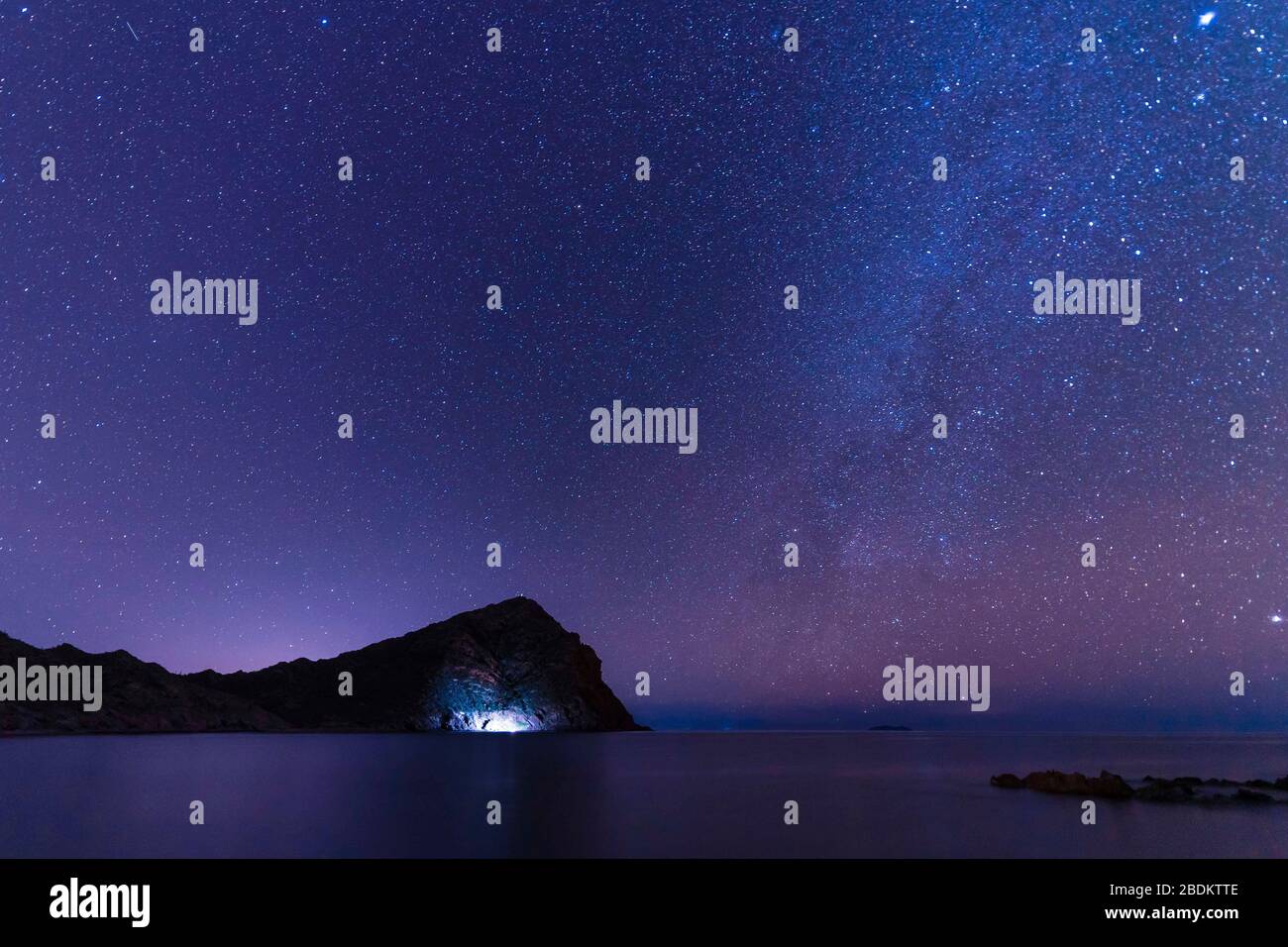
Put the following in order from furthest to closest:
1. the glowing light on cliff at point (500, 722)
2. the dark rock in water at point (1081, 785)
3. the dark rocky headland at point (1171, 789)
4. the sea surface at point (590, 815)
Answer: the glowing light on cliff at point (500, 722) < the dark rocky headland at point (1171, 789) < the dark rock in water at point (1081, 785) < the sea surface at point (590, 815)

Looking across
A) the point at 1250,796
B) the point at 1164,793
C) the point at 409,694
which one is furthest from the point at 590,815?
the point at 409,694

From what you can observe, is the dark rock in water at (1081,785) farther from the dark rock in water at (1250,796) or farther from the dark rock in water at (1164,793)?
the dark rock in water at (1250,796)

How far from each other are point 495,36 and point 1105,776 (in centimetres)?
3498

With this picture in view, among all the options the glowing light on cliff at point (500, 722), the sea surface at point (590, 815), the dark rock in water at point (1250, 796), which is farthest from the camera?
the glowing light on cliff at point (500, 722)

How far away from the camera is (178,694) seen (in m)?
160

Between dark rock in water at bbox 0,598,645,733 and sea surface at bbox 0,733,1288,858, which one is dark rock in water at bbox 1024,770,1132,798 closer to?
sea surface at bbox 0,733,1288,858

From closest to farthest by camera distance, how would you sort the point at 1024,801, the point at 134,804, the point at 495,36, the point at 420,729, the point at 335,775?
the point at 495,36 < the point at 1024,801 < the point at 134,804 < the point at 335,775 < the point at 420,729

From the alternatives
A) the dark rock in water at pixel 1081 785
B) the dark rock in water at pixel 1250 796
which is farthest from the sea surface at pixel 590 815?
the dark rock in water at pixel 1250 796

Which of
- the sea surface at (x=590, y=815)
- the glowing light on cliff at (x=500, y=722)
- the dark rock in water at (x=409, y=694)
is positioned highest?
the sea surface at (x=590, y=815)

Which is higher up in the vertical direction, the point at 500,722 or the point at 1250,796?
the point at 1250,796

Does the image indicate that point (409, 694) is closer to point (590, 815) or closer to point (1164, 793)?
point (590, 815)

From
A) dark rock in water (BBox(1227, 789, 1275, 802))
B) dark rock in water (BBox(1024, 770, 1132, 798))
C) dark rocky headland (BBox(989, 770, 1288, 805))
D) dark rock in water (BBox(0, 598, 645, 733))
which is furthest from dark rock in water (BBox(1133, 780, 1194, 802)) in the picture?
dark rock in water (BBox(0, 598, 645, 733))
